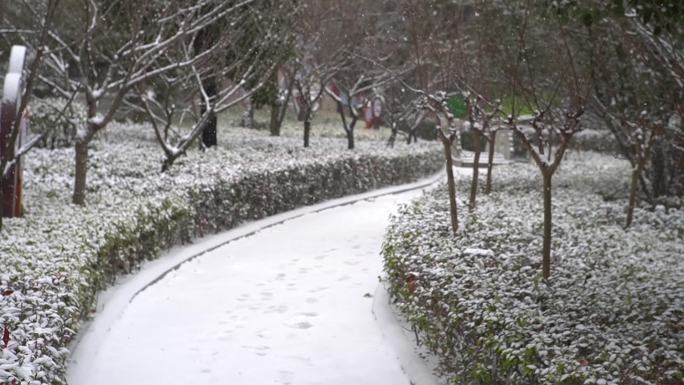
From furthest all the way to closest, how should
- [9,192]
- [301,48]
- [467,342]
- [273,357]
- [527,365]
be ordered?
[301,48] → [9,192] → [273,357] → [467,342] → [527,365]

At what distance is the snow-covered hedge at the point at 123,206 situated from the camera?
5.25m

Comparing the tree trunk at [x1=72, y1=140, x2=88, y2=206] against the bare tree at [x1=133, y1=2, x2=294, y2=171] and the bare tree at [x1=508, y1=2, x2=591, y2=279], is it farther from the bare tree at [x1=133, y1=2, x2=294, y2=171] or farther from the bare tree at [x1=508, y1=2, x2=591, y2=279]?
the bare tree at [x1=508, y1=2, x2=591, y2=279]

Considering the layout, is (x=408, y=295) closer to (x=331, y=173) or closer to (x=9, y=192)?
(x=9, y=192)

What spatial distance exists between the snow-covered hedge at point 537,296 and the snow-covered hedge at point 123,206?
242 centimetres

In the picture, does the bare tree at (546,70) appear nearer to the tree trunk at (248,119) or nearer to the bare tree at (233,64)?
the bare tree at (233,64)

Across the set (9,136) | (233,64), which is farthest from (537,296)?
(233,64)

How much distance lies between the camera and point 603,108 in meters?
13.0

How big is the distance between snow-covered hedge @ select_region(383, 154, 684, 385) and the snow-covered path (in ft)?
1.86

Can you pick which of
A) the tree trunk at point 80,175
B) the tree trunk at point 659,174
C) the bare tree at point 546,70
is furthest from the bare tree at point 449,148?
the tree trunk at point 659,174

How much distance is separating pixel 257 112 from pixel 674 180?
21.5 metres

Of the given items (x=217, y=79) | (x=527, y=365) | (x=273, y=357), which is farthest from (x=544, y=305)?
(x=217, y=79)

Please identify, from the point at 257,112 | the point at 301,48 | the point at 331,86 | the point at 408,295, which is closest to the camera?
the point at 408,295

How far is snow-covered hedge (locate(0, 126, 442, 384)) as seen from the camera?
17.2 feet

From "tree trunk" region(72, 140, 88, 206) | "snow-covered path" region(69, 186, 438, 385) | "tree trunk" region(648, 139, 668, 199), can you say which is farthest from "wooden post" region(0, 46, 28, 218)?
"tree trunk" region(648, 139, 668, 199)
